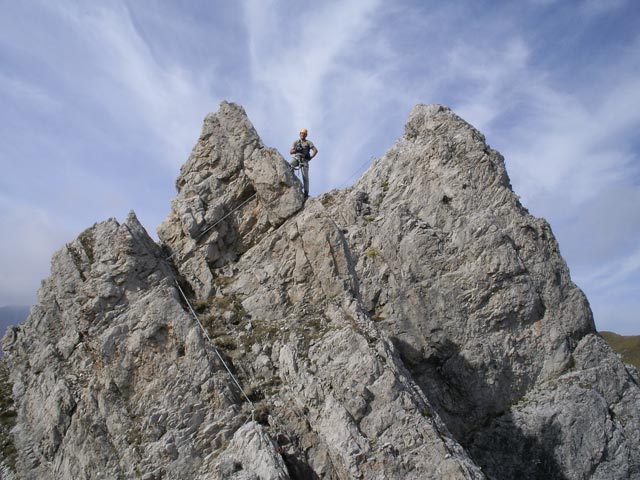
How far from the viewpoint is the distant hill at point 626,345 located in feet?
327

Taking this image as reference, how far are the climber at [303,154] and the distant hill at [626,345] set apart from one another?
95056mm

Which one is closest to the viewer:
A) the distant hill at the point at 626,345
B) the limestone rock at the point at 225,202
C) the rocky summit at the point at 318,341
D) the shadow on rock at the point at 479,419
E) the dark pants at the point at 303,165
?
the rocky summit at the point at 318,341

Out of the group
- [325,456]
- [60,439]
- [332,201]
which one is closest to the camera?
[325,456]

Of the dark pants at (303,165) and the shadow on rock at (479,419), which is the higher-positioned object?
the dark pants at (303,165)

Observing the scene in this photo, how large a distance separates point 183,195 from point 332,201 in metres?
8.23

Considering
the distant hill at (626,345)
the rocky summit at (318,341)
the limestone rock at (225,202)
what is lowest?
the distant hill at (626,345)

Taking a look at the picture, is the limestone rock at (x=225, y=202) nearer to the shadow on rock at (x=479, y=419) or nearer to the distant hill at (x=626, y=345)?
the shadow on rock at (x=479, y=419)

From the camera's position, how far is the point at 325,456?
17.0 m

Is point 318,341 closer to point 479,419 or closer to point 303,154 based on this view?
point 479,419

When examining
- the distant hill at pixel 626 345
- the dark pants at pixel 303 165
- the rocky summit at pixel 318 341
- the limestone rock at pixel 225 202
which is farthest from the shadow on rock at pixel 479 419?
the distant hill at pixel 626 345

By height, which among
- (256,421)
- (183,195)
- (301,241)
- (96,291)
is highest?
(183,195)

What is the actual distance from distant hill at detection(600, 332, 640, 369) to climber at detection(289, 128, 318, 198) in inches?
3742

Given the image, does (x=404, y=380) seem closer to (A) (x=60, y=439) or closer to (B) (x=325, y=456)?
(B) (x=325, y=456)

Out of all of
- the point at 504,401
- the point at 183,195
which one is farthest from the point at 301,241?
the point at 504,401
